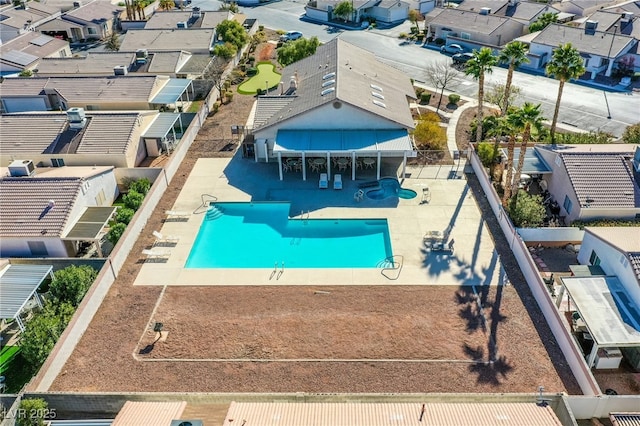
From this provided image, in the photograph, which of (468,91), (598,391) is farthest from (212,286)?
(468,91)

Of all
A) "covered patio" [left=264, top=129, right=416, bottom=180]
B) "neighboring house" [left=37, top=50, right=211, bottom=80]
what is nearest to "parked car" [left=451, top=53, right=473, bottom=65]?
"covered patio" [left=264, top=129, right=416, bottom=180]

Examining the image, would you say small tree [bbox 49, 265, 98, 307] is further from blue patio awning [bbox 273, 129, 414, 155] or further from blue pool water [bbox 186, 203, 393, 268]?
blue patio awning [bbox 273, 129, 414, 155]

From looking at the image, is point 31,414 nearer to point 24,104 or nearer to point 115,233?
point 115,233

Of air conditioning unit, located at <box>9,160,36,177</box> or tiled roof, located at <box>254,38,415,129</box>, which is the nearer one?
air conditioning unit, located at <box>9,160,36,177</box>

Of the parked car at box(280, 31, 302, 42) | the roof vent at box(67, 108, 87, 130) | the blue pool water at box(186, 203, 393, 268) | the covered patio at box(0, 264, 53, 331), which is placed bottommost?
the blue pool water at box(186, 203, 393, 268)

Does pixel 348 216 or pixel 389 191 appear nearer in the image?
pixel 348 216

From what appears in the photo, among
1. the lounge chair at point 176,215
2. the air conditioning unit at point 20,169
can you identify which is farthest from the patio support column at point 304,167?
the air conditioning unit at point 20,169

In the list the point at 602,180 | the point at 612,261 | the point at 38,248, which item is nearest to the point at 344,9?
the point at 602,180
